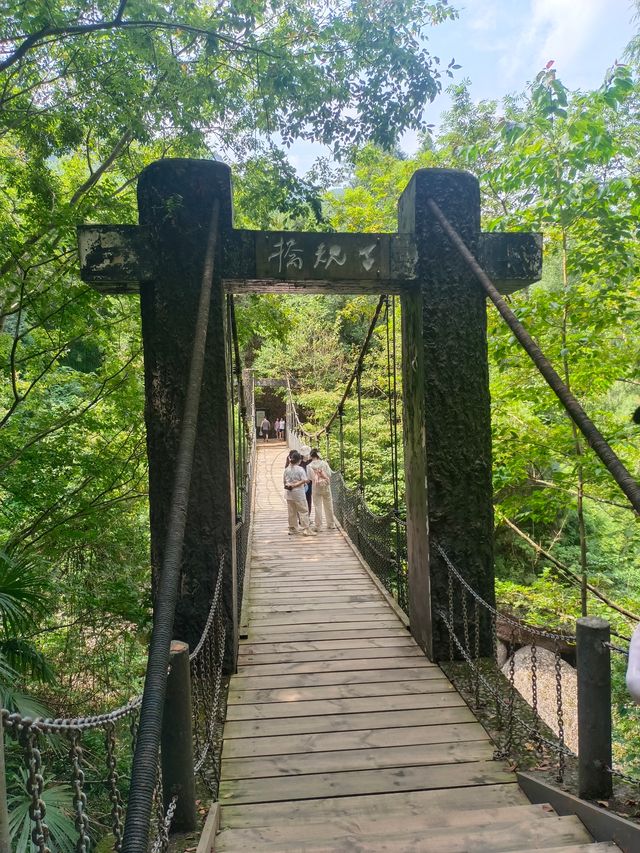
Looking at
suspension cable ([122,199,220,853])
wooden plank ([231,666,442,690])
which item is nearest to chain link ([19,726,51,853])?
suspension cable ([122,199,220,853])

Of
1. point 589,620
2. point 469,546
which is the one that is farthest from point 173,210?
point 589,620

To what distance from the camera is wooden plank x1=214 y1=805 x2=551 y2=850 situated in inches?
61.1

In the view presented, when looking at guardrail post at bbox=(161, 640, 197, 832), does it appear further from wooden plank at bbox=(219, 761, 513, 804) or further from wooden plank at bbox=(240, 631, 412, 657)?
wooden plank at bbox=(240, 631, 412, 657)

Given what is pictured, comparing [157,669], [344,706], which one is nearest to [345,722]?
[344,706]

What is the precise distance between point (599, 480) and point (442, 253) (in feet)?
7.68

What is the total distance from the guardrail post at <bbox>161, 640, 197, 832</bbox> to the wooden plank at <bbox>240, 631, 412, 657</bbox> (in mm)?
1393

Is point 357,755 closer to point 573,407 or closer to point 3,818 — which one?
point 573,407

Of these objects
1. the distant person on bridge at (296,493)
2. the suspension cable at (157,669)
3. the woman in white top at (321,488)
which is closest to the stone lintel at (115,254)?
the suspension cable at (157,669)

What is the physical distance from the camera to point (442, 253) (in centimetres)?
271

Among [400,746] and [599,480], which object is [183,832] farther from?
[599,480]

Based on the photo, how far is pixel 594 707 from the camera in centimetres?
151

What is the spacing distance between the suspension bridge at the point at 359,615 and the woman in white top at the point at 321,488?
241 cm

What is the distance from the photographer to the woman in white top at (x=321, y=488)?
5.74m

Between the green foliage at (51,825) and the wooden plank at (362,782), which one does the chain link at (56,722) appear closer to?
the wooden plank at (362,782)
